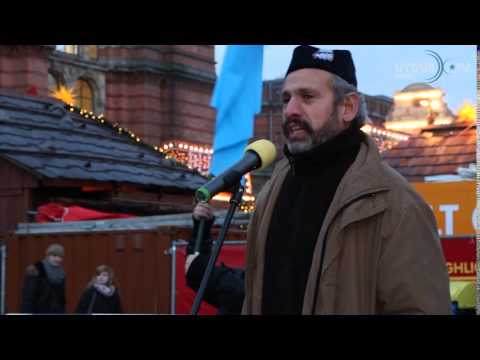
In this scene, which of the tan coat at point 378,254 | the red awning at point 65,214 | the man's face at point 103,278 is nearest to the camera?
the tan coat at point 378,254

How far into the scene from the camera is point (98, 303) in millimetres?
9531

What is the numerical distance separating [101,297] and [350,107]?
274 inches

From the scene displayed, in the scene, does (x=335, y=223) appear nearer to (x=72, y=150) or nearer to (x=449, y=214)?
(x=449, y=214)

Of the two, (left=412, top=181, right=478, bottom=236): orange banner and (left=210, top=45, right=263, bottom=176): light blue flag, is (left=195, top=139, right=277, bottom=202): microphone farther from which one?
(left=412, top=181, right=478, bottom=236): orange banner

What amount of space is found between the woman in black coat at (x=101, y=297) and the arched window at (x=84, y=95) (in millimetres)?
18661

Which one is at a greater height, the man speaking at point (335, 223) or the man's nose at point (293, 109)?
the man's nose at point (293, 109)

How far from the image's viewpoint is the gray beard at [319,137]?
298 cm

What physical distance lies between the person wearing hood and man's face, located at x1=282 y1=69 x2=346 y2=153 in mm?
7288

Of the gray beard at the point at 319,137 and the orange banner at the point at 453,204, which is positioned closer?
the gray beard at the point at 319,137

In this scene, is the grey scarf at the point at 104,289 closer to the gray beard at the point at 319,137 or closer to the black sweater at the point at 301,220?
the black sweater at the point at 301,220

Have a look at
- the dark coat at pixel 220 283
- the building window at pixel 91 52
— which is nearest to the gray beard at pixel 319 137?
the dark coat at pixel 220 283

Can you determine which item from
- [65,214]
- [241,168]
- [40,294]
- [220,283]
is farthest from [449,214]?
[241,168]
